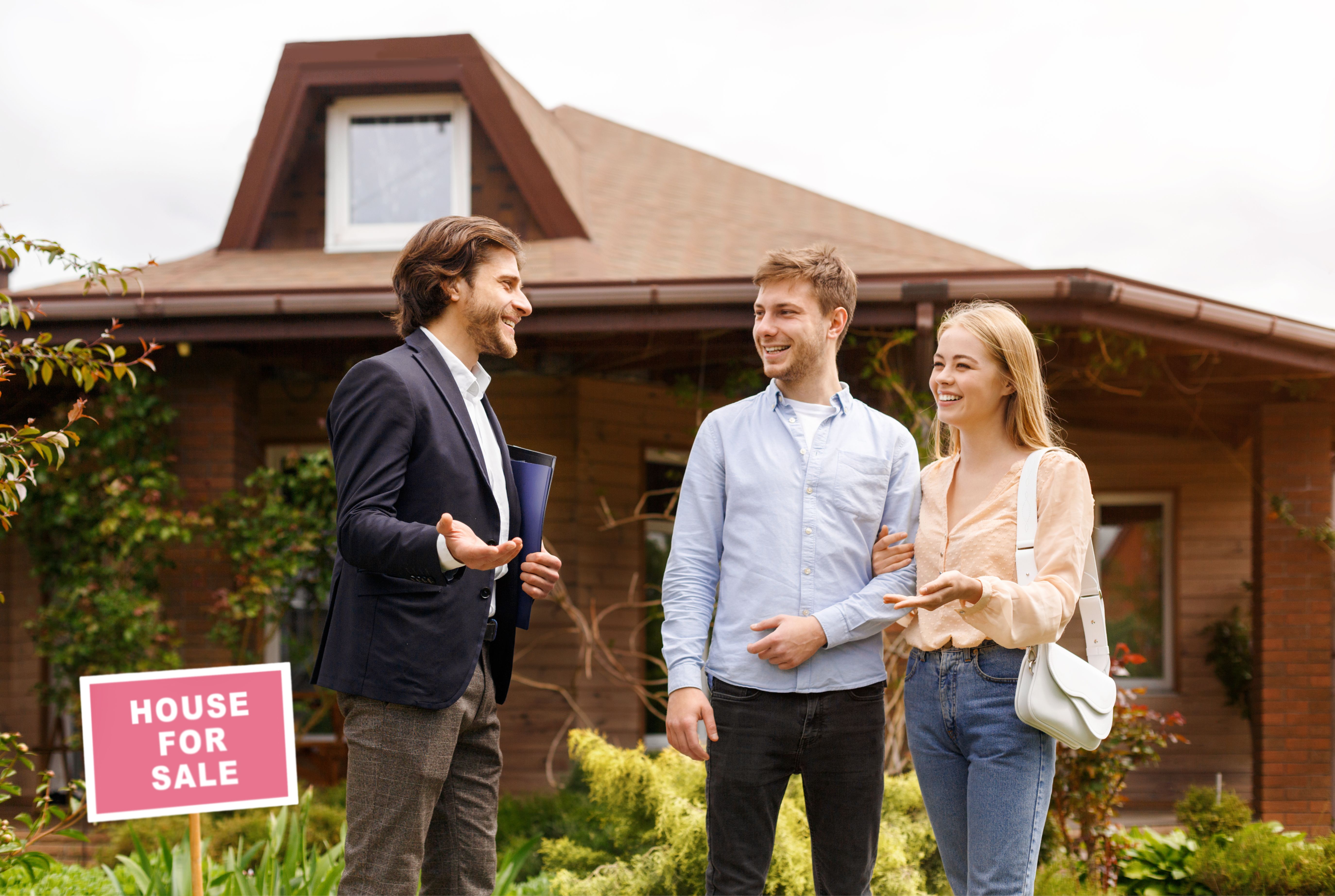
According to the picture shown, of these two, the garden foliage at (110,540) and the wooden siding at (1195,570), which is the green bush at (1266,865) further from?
the garden foliage at (110,540)

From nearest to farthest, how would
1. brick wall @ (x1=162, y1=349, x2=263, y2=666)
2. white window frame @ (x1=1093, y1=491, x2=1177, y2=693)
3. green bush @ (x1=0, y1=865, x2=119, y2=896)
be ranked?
green bush @ (x1=0, y1=865, x2=119, y2=896) → brick wall @ (x1=162, y1=349, x2=263, y2=666) → white window frame @ (x1=1093, y1=491, x2=1177, y2=693)

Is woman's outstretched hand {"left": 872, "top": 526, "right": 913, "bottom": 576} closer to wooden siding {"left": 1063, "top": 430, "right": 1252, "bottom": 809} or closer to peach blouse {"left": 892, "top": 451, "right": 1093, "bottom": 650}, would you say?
peach blouse {"left": 892, "top": 451, "right": 1093, "bottom": 650}

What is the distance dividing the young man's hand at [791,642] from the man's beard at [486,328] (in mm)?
820

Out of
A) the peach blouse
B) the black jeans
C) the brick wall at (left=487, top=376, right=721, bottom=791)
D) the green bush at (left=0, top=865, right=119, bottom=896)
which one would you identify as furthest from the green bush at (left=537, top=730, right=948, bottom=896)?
the brick wall at (left=487, top=376, right=721, bottom=791)

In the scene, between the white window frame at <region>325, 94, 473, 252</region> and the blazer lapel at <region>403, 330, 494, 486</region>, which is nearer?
the blazer lapel at <region>403, 330, 494, 486</region>

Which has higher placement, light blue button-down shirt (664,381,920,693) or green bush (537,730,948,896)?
light blue button-down shirt (664,381,920,693)

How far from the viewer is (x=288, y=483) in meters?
5.99

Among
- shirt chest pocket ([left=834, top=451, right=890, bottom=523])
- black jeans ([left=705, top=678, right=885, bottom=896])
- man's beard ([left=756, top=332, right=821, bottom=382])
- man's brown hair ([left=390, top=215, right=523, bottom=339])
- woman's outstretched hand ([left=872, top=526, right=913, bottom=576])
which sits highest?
man's brown hair ([left=390, top=215, right=523, bottom=339])

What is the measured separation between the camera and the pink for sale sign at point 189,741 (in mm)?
2201

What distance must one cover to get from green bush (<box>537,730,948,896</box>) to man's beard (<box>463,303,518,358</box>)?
83.5 inches

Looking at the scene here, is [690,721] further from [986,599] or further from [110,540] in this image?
[110,540]

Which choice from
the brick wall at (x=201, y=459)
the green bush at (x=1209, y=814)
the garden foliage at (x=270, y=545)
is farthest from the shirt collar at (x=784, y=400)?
the brick wall at (x=201, y=459)

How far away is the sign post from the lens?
220cm

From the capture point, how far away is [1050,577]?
6.54 ft
